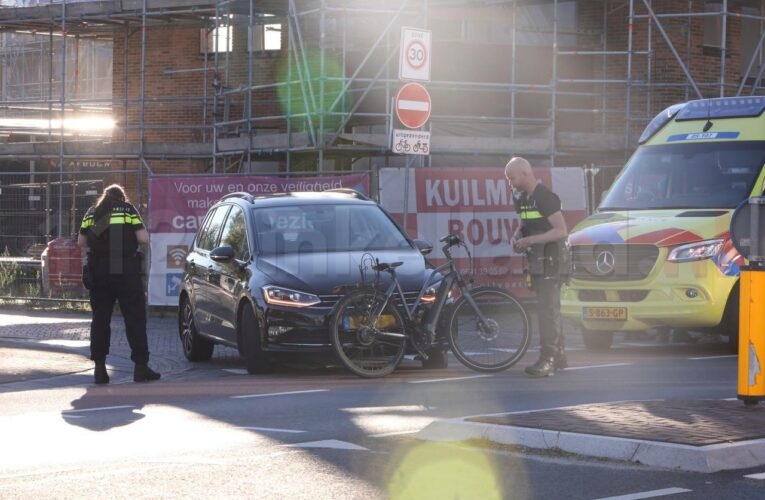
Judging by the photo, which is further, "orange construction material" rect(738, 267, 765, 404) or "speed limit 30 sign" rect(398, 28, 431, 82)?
"speed limit 30 sign" rect(398, 28, 431, 82)

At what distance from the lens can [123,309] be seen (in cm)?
1359

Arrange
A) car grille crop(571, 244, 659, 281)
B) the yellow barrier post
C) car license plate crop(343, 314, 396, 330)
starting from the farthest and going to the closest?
car grille crop(571, 244, 659, 281)
car license plate crop(343, 314, 396, 330)
the yellow barrier post

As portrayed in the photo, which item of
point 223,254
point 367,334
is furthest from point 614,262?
point 223,254

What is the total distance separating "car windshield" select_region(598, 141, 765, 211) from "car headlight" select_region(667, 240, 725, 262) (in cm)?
69

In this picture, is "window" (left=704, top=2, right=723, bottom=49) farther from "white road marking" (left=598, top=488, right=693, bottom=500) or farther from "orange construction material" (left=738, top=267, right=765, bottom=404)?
"white road marking" (left=598, top=488, right=693, bottom=500)

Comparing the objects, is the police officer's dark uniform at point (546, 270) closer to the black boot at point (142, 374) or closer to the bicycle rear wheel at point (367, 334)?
the bicycle rear wheel at point (367, 334)

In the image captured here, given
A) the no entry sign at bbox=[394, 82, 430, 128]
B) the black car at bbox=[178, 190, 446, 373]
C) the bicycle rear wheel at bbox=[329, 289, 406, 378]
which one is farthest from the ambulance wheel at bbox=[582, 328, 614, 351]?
the no entry sign at bbox=[394, 82, 430, 128]

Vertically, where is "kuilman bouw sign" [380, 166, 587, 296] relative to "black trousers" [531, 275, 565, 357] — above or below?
above

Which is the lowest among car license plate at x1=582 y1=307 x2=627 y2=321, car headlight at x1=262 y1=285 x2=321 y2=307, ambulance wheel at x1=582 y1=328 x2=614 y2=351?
ambulance wheel at x1=582 y1=328 x2=614 y2=351

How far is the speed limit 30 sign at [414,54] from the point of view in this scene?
18.2 meters

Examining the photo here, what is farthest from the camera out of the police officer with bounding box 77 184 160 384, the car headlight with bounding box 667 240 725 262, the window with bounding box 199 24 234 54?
the window with bounding box 199 24 234 54

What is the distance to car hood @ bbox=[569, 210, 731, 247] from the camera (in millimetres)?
14656

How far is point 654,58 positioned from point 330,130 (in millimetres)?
6019

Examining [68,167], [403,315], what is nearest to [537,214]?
[403,315]
